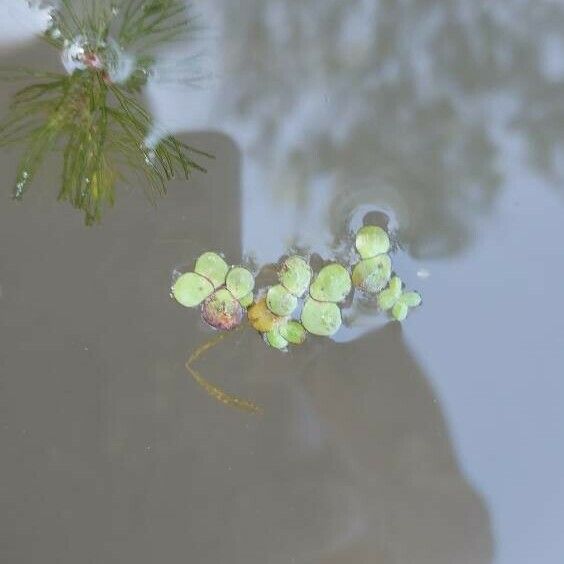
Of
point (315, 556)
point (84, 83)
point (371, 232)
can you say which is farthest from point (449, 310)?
point (84, 83)

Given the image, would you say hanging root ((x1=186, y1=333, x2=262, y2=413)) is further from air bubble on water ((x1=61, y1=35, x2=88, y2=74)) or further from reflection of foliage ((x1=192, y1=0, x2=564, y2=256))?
air bubble on water ((x1=61, y1=35, x2=88, y2=74))

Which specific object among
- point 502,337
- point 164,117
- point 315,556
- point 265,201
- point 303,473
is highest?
point 164,117

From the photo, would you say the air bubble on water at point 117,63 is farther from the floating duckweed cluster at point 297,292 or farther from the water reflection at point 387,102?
the floating duckweed cluster at point 297,292

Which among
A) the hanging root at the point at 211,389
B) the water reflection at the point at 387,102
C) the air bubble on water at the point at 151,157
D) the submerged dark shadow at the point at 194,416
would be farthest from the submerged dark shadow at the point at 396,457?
the air bubble on water at the point at 151,157

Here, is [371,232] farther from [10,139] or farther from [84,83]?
[10,139]

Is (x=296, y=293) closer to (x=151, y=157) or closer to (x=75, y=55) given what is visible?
(x=151, y=157)

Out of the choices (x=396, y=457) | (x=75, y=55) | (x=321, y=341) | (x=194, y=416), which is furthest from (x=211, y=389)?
(x=75, y=55)
